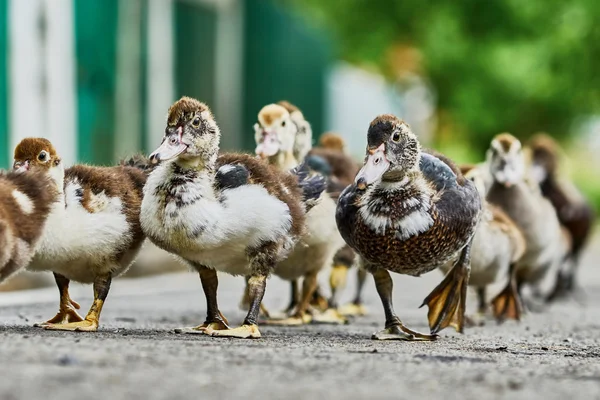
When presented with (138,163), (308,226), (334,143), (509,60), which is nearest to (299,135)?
(334,143)

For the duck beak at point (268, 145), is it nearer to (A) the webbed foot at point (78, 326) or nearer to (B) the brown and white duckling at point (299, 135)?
(B) the brown and white duckling at point (299, 135)

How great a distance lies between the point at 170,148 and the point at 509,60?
1997cm

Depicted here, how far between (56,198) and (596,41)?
70.3 ft

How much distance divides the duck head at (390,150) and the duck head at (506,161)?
334 cm

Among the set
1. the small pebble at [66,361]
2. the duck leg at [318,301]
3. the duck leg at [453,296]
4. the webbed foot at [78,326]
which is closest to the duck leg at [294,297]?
the duck leg at [318,301]

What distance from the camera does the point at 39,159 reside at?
746cm

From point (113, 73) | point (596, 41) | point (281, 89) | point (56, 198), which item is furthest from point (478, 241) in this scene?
point (596, 41)

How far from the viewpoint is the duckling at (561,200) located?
13.5 metres

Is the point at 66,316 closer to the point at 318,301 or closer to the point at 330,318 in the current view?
the point at 330,318

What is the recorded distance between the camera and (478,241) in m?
9.77

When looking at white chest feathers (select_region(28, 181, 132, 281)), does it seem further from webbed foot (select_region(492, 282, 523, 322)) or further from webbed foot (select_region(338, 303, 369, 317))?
webbed foot (select_region(492, 282, 523, 322))

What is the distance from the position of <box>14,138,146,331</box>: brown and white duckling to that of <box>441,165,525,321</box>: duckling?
2.67m

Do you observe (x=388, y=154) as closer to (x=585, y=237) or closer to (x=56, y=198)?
(x=56, y=198)

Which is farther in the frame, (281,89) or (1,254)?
(281,89)
